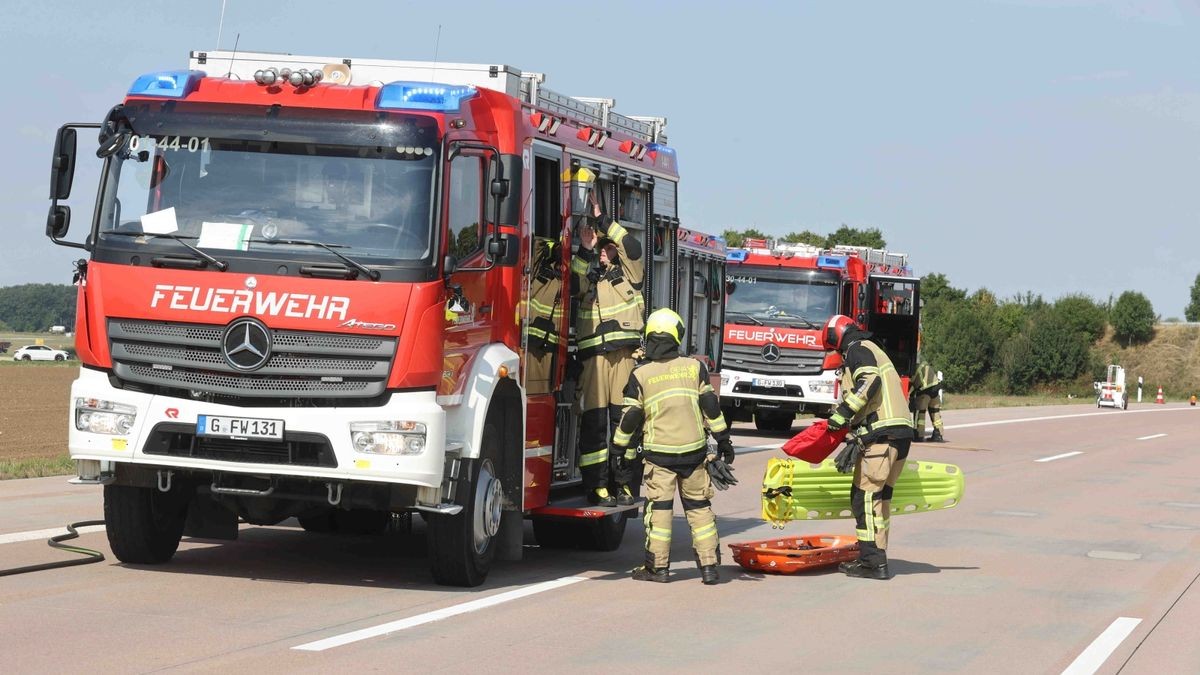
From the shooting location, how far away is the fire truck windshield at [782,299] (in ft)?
91.2

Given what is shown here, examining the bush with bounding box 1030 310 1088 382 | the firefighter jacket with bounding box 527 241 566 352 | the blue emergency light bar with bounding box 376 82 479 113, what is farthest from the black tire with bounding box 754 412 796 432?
the bush with bounding box 1030 310 1088 382

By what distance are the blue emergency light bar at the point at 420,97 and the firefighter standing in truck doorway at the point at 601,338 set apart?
6.42 ft

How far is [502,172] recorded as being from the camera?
31.2 feet

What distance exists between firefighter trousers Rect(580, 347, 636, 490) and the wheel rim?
141cm

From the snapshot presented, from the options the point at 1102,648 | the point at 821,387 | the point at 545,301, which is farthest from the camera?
the point at 821,387

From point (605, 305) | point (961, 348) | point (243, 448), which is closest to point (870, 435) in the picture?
point (605, 305)

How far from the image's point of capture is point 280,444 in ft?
29.9

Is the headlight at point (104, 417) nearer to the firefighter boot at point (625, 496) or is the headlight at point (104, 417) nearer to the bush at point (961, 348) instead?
the firefighter boot at point (625, 496)

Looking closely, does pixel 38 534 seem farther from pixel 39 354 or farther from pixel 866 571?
pixel 39 354

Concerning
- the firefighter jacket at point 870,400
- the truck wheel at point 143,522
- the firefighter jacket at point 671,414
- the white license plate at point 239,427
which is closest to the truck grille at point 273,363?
the white license plate at point 239,427

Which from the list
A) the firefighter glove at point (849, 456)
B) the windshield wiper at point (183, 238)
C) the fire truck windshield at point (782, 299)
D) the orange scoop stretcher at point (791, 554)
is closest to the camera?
the windshield wiper at point (183, 238)

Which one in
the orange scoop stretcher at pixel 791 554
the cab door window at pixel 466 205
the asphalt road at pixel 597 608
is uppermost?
the cab door window at pixel 466 205

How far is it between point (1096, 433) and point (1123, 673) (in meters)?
27.9

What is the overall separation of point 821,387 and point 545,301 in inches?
660
